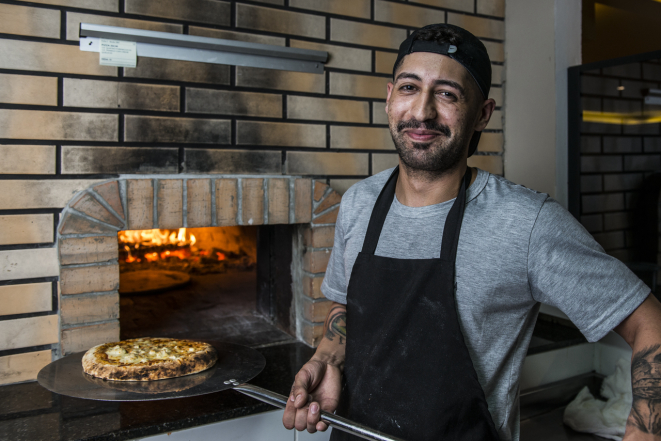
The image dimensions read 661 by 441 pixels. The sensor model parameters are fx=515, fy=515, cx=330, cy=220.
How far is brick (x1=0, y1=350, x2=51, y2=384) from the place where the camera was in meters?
1.68

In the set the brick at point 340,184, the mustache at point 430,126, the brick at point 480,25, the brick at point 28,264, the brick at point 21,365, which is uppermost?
the brick at point 480,25

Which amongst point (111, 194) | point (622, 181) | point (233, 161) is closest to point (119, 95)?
point (111, 194)

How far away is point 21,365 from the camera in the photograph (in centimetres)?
170

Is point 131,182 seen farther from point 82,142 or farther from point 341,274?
point 341,274

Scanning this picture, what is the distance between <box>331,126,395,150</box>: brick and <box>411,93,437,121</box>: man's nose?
921mm

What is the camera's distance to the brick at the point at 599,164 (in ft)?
7.97

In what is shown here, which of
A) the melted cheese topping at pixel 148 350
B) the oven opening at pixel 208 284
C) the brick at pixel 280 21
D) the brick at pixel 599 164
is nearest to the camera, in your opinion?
the melted cheese topping at pixel 148 350

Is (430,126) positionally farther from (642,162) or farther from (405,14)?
(642,162)

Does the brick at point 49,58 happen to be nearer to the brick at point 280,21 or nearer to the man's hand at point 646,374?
the brick at point 280,21

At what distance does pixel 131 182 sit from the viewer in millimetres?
1772

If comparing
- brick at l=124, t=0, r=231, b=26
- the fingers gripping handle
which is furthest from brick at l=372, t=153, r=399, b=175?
the fingers gripping handle

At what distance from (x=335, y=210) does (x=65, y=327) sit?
1.07m

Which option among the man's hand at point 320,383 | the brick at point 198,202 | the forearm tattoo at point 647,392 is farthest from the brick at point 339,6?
the forearm tattoo at point 647,392

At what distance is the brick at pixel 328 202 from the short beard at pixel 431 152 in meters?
0.83
